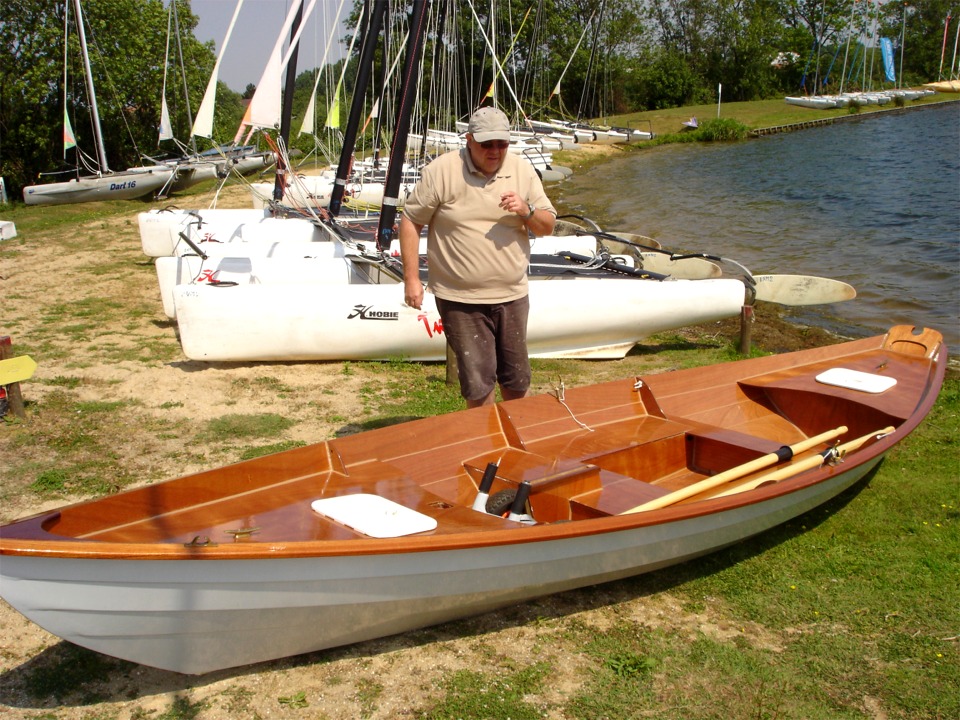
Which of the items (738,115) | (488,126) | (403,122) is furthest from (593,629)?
(738,115)

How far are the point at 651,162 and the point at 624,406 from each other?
98.4 feet

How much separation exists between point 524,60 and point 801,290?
38187 millimetres

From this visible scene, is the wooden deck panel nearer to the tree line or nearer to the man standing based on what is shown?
the man standing

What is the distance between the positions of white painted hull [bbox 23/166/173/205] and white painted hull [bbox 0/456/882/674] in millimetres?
21378

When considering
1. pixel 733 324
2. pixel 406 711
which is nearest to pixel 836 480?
pixel 406 711

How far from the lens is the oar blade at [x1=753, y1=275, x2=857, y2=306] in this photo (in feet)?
34.6

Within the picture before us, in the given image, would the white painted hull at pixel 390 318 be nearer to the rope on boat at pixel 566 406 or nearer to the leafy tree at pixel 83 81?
the rope on boat at pixel 566 406

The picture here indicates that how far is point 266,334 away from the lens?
25.9 ft

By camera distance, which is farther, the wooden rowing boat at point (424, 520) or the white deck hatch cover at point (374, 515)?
the white deck hatch cover at point (374, 515)

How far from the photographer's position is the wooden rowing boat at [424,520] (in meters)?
3.06

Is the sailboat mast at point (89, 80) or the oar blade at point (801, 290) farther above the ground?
the sailboat mast at point (89, 80)

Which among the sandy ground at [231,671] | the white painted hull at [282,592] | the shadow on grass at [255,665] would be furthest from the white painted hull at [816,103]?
the white painted hull at [282,592]

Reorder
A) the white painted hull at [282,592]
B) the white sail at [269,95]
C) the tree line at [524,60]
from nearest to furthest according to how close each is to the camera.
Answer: the white painted hull at [282,592], the white sail at [269,95], the tree line at [524,60]

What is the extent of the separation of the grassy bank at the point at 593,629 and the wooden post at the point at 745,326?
85.7 inches
